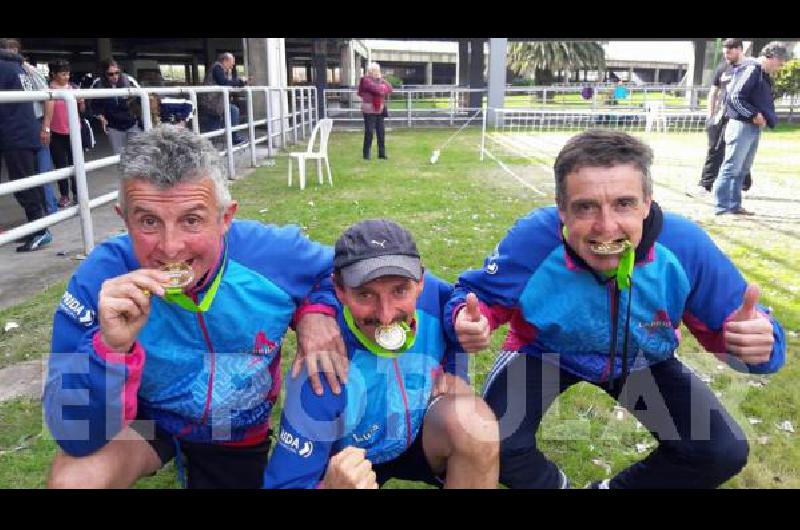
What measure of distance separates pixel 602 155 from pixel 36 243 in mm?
5699

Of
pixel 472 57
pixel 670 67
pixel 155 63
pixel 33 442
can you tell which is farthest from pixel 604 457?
pixel 670 67

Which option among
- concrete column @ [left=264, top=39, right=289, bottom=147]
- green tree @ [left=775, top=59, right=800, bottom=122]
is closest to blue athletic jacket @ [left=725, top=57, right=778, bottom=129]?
concrete column @ [left=264, top=39, right=289, bottom=147]

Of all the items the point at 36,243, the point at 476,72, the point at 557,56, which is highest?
the point at 557,56

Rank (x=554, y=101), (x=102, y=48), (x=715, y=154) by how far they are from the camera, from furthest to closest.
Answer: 1. (x=554, y=101)
2. (x=102, y=48)
3. (x=715, y=154)

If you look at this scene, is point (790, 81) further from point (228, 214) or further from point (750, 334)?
point (228, 214)

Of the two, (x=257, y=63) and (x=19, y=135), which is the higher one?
(x=257, y=63)

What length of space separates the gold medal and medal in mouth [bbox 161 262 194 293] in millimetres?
591

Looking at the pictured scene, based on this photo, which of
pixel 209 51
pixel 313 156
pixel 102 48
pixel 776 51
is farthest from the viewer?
pixel 209 51

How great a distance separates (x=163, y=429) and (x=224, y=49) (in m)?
30.6

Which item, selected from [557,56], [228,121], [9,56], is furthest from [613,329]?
[557,56]

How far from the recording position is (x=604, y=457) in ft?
9.68

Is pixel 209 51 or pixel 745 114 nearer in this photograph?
pixel 745 114

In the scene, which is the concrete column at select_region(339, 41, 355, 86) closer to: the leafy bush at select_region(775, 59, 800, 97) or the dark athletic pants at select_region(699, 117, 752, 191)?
the leafy bush at select_region(775, 59, 800, 97)

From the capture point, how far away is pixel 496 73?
894 inches
